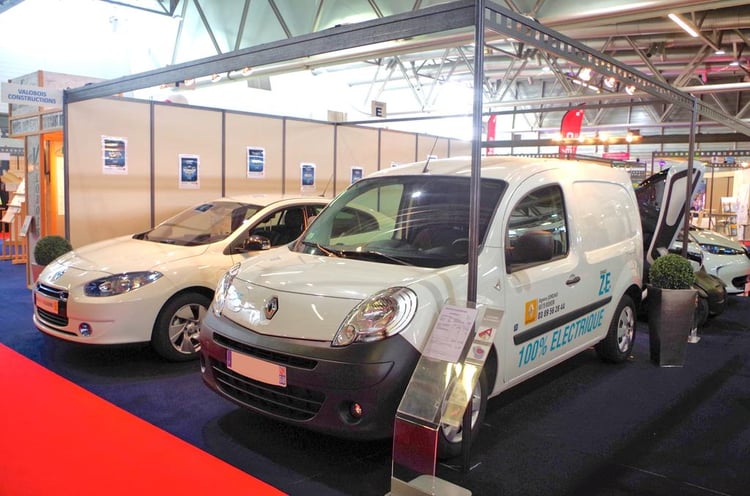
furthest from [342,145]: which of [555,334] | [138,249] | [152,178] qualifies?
[555,334]

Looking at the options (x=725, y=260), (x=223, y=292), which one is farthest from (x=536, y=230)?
(x=725, y=260)

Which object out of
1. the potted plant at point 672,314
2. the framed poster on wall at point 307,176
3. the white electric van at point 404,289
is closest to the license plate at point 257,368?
the white electric van at point 404,289

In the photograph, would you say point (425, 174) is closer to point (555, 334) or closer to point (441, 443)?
point (555, 334)

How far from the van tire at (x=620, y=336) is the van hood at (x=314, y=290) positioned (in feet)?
7.04

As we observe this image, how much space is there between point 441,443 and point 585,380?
77.8 inches

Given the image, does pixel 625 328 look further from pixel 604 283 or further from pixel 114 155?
pixel 114 155

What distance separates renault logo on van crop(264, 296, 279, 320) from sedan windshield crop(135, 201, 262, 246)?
2.19 metres

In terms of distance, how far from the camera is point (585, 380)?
14.4ft

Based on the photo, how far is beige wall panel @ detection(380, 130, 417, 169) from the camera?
10.7 m

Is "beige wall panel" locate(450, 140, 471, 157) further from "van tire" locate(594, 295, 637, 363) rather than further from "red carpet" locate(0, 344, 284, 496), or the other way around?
Answer: "red carpet" locate(0, 344, 284, 496)

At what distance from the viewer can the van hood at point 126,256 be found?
14.5ft

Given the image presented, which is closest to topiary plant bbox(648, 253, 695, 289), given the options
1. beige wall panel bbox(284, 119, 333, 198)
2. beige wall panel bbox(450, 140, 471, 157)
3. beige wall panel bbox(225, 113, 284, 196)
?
beige wall panel bbox(284, 119, 333, 198)

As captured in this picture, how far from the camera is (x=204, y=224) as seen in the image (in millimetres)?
5332

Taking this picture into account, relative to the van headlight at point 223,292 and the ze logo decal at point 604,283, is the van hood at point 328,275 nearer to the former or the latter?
the van headlight at point 223,292
